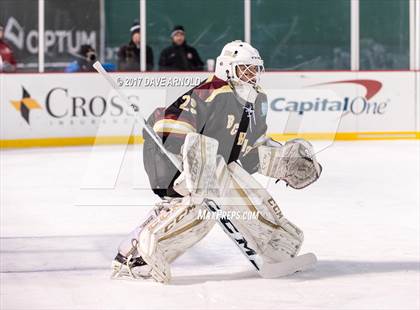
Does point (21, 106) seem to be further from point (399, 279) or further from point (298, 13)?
point (399, 279)

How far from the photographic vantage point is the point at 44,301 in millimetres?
4387

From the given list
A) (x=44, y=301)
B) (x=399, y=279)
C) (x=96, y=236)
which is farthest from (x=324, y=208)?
(x=44, y=301)

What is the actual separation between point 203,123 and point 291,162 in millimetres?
524

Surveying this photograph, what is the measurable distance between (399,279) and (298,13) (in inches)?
323

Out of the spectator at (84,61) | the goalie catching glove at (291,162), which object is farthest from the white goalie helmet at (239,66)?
the spectator at (84,61)

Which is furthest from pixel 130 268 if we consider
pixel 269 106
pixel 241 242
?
pixel 269 106

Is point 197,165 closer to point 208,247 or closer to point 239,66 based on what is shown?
point 239,66

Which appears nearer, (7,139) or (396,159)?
(396,159)

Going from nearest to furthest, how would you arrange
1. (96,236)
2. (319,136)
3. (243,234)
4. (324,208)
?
(243,234) < (96,236) < (324,208) < (319,136)

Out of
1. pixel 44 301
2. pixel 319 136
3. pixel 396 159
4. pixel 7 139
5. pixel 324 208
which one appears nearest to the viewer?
pixel 44 301

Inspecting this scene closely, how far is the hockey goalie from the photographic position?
178 inches

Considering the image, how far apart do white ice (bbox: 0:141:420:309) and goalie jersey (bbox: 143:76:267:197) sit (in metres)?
0.47

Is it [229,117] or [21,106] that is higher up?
[229,117]

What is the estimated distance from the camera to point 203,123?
4562mm
